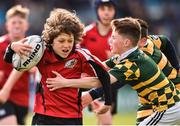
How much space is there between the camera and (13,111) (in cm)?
931

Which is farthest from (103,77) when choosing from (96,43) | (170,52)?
(96,43)

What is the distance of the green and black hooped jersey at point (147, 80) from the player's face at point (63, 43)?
1.57 ft

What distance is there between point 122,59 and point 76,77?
48cm

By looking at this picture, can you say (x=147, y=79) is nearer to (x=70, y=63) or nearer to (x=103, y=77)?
(x=103, y=77)

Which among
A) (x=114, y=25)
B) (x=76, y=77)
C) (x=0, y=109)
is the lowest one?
(x=0, y=109)

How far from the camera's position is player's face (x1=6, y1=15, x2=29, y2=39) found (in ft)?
30.6

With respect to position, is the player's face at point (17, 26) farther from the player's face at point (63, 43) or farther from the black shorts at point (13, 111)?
the player's face at point (63, 43)

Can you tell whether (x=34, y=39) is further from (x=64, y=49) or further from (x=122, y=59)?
(x=122, y=59)

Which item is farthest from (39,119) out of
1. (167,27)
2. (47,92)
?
(167,27)

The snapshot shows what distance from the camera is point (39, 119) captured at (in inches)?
Answer: 250

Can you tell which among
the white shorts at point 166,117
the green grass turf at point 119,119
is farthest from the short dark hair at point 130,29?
the green grass turf at point 119,119

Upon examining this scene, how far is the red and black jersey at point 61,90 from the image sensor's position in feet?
20.6

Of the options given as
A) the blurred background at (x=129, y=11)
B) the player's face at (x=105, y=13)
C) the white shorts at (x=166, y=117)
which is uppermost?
the blurred background at (x=129, y=11)

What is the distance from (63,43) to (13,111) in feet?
10.9
